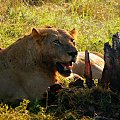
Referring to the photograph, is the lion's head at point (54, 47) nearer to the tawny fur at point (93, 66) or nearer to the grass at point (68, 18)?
the tawny fur at point (93, 66)

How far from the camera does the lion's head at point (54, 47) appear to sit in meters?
6.23

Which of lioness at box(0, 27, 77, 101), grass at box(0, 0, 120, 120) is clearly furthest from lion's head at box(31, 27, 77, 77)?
grass at box(0, 0, 120, 120)

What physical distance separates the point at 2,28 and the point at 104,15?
3.53 m

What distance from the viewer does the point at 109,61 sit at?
611 cm

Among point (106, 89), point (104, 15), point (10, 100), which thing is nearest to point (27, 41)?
point (10, 100)

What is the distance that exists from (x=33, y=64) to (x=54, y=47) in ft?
1.31

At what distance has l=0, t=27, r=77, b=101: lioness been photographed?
635 cm

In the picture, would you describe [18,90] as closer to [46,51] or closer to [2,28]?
[46,51]

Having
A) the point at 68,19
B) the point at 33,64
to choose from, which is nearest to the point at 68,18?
the point at 68,19

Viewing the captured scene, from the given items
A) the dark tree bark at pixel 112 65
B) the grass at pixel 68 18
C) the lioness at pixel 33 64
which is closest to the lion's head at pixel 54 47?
the lioness at pixel 33 64

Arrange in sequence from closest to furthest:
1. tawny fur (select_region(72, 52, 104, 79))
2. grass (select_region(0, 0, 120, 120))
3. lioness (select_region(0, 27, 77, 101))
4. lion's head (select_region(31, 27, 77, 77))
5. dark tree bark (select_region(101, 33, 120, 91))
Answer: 1. dark tree bark (select_region(101, 33, 120, 91))
2. lion's head (select_region(31, 27, 77, 77))
3. lioness (select_region(0, 27, 77, 101))
4. tawny fur (select_region(72, 52, 104, 79))
5. grass (select_region(0, 0, 120, 120))

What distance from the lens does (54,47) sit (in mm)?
6312

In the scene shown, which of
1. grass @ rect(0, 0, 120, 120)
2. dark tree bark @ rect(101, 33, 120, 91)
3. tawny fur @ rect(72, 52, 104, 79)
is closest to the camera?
dark tree bark @ rect(101, 33, 120, 91)

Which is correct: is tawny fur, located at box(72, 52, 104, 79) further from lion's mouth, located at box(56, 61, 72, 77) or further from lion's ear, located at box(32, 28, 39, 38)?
lion's ear, located at box(32, 28, 39, 38)
